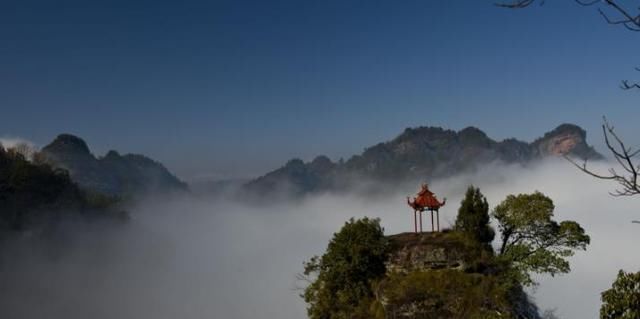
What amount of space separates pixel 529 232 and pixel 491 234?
323 cm

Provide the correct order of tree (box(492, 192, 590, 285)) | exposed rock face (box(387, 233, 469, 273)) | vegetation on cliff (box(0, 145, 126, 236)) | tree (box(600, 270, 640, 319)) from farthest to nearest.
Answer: vegetation on cliff (box(0, 145, 126, 236)) < exposed rock face (box(387, 233, 469, 273)) < tree (box(492, 192, 590, 285)) < tree (box(600, 270, 640, 319))

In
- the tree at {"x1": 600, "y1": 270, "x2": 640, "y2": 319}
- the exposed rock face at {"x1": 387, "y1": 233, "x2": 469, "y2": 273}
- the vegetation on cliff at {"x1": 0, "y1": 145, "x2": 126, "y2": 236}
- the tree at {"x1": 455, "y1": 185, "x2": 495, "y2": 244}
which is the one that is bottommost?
the tree at {"x1": 600, "y1": 270, "x2": 640, "y2": 319}

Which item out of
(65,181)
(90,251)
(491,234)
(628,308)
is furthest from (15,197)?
(628,308)

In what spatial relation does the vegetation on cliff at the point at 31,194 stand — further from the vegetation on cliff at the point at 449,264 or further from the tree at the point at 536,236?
the tree at the point at 536,236

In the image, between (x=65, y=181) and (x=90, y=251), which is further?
(x=90, y=251)

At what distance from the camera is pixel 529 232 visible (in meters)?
40.5

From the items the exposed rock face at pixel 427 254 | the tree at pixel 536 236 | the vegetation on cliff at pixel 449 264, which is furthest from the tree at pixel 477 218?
the tree at pixel 536 236

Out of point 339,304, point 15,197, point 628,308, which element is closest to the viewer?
point 628,308

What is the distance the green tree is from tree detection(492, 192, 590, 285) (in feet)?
34.0

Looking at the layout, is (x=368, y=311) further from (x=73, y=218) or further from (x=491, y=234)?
(x=73, y=218)

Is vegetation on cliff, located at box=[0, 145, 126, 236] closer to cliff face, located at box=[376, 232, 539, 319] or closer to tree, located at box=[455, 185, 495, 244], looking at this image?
cliff face, located at box=[376, 232, 539, 319]

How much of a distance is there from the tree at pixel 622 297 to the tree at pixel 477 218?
64.1 ft

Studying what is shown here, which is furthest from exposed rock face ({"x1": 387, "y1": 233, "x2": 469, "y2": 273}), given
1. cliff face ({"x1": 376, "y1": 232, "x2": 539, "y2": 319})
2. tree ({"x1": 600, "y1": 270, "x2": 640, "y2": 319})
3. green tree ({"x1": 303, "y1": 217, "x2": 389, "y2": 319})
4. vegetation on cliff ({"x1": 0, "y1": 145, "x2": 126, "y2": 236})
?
vegetation on cliff ({"x1": 0, "y1": 145, "x2": 126, "y2": 236})

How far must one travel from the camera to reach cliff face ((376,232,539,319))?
1371 inches
